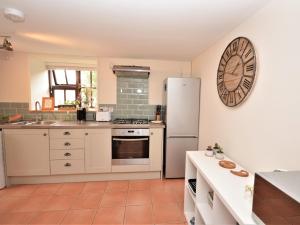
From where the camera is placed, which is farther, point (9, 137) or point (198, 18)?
point (9, 137)

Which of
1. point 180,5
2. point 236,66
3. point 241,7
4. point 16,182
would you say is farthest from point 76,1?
point 16,182

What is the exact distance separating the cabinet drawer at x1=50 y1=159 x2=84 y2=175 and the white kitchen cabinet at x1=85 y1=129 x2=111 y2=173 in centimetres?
11

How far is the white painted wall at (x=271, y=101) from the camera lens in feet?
3.54

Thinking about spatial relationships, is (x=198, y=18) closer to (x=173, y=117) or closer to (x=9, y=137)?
(x=173, y=117)

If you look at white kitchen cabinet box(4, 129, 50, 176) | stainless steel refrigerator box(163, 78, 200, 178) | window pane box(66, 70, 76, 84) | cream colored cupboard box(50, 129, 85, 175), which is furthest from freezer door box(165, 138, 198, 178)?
window pane box(66, 70, 76, 84)

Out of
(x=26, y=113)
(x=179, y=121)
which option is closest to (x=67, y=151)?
(x=26, y=113)

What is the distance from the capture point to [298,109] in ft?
3.42

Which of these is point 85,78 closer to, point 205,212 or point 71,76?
point 71,76

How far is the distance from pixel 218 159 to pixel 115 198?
1.45 m

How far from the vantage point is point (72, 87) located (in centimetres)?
340

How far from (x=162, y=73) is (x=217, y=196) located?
2.46m

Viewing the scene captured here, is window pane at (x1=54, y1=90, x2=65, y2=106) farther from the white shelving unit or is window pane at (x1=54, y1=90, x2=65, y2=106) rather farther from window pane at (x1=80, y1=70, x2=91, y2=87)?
the white shelving unit

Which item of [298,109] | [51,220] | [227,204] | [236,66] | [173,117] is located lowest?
[51,220]

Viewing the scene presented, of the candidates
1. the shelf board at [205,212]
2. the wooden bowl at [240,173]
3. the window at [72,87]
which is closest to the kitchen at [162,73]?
the wooden bowl at [240,173]
